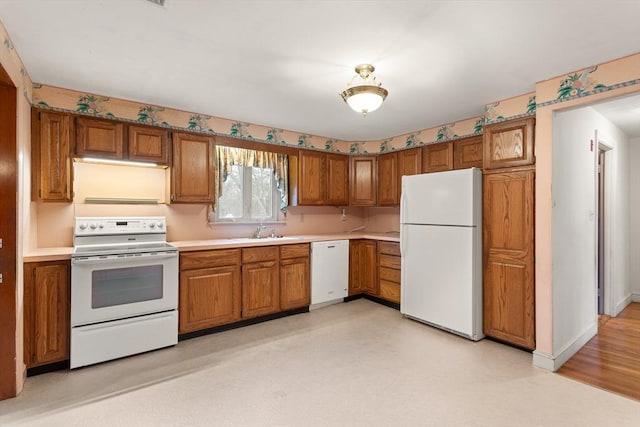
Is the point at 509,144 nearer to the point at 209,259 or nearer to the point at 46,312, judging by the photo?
the point at 209,259

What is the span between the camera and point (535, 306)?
2748mm

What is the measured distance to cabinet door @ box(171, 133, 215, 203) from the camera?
3.38 metres

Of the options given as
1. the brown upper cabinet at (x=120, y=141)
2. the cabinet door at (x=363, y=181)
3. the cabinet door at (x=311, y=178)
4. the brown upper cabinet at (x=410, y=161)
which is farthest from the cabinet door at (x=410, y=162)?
the brown upper cabinet at (x=120, y=141)

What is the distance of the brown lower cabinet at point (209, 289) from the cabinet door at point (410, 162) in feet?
8.26

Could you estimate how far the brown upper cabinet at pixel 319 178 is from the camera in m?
4.38

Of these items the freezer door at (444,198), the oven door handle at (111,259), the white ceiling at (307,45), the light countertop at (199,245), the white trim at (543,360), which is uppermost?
the white ceiling at (307,45)

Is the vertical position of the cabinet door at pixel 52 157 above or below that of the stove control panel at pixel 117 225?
above

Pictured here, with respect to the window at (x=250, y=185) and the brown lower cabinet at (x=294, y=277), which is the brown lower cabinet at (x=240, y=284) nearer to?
the brown lower cabinet at (x=294, y=277)

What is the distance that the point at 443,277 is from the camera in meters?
3.33

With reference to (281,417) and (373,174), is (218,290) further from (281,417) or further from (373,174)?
(373,174)

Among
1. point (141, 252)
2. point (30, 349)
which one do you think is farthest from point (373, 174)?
point (30, 349)

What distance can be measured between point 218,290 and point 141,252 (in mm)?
842

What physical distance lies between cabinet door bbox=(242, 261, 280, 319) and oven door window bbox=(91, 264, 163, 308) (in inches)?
34.7

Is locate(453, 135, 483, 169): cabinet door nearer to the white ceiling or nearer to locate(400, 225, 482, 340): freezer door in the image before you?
the white ceiling
